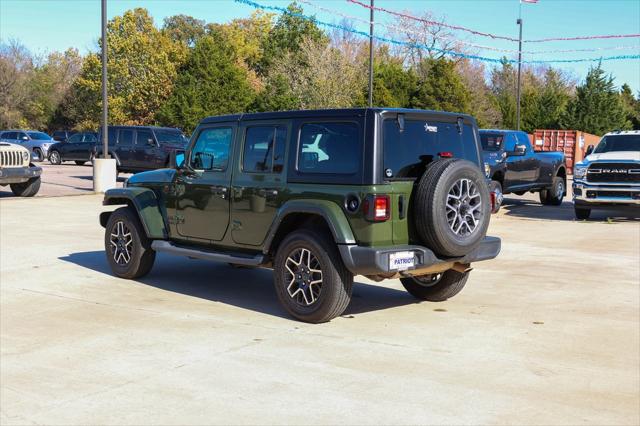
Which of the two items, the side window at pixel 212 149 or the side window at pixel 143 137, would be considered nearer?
the side window at pixel 212 149

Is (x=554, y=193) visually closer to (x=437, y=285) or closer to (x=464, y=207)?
(x=437, y=285)

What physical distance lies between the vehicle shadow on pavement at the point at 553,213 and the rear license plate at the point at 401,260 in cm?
1134

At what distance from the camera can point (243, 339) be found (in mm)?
6598

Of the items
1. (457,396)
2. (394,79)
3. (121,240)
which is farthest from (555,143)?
(457,396)

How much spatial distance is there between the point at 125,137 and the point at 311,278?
22137mm

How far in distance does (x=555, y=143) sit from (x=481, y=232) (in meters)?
36.2

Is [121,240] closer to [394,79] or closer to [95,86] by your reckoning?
[394,79]

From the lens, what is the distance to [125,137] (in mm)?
27969

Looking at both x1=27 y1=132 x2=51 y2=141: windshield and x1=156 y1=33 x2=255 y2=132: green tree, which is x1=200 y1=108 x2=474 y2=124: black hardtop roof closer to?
x1=27 y1=132 x2=51 y2=141: windshield

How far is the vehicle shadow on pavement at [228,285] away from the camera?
809cm

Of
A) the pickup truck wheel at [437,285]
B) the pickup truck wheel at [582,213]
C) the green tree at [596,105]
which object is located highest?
the green tree at [596,105]

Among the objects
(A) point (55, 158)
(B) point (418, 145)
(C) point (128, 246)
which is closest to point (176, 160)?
(C) point (128, 246)

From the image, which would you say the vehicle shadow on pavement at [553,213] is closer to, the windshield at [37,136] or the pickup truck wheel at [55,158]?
the pickup truck wheel at [55,158]

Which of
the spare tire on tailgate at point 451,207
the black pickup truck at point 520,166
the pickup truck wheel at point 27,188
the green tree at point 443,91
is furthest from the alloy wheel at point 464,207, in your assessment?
the green tree at point 443,91
